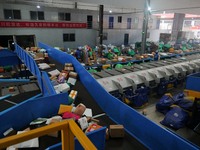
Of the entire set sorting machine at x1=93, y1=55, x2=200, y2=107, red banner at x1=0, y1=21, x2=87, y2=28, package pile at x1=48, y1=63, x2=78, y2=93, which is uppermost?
red banner at x1=0, y1=21, x2=87, y2=28

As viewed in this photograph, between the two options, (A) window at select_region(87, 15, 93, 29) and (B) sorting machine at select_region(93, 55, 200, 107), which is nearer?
(B) sorting machine at select_region(93, 55, 200, 107)

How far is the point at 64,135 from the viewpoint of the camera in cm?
129

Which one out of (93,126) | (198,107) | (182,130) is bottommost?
(182,130)

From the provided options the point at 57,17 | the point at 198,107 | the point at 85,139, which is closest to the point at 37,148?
the point at 85,139

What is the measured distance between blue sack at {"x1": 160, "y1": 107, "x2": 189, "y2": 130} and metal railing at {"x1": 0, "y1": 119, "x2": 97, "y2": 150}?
428 centimetres

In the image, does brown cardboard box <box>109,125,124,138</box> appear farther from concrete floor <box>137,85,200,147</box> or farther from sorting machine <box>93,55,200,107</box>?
sorting machine <box>93,55,200,107</box>

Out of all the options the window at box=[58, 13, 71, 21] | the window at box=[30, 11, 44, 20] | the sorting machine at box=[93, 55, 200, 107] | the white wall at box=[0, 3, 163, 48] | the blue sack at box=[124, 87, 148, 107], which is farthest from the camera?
the window at box=[58, 13, 71, 21]

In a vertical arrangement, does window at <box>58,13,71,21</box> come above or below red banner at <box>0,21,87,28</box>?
above

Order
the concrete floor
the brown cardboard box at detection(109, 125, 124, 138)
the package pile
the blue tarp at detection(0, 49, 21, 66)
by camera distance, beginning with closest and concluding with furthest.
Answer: the brown cardboard box at detection(109, 125, 124, 138) → the package pile → the concrete floor → the blue tarp at detection(0, 49, 21, 66)

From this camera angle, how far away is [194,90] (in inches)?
155

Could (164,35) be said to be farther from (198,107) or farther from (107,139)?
(107,139)

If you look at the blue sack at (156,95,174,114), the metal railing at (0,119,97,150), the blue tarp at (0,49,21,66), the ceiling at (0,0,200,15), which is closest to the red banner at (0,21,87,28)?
the ceiling at (0,0,200,15)

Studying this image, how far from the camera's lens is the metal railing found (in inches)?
41.1

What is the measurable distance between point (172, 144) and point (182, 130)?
279cm
